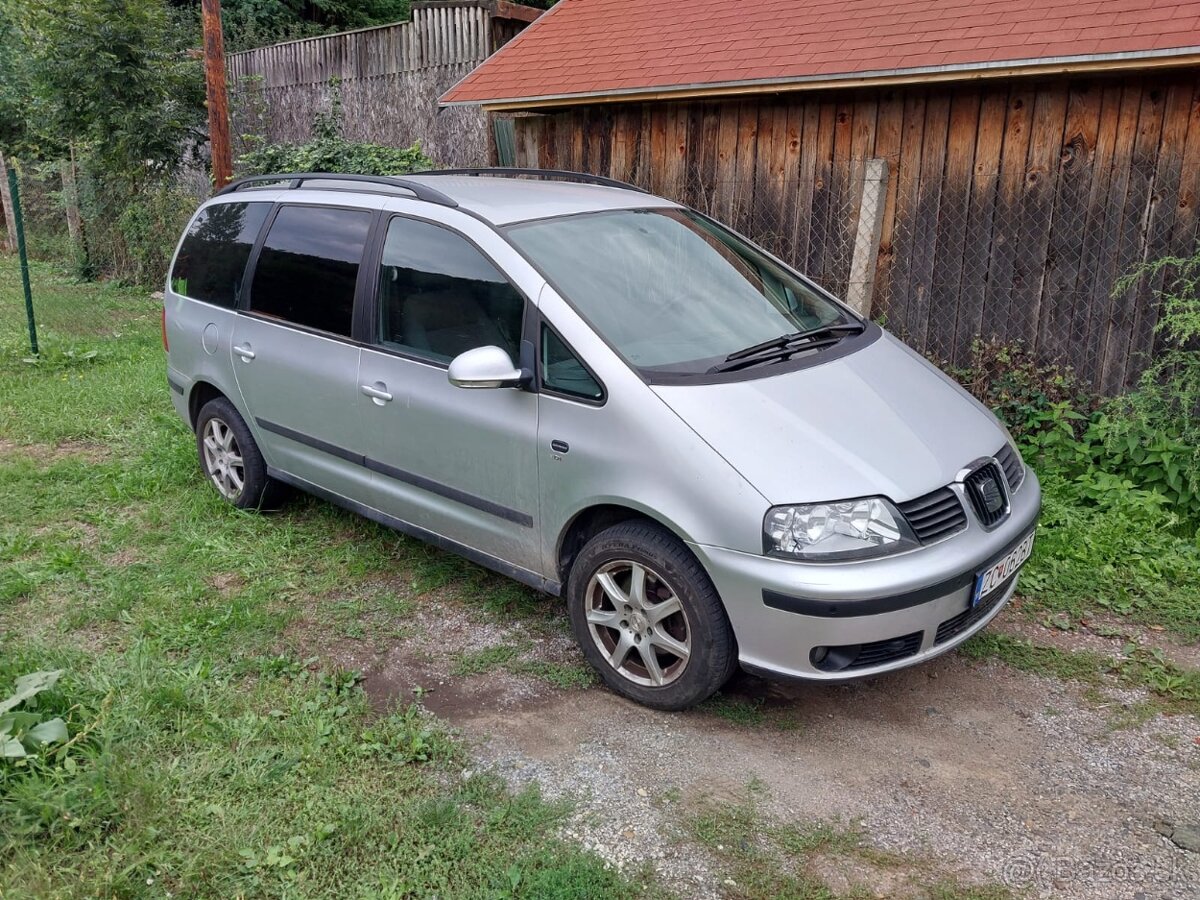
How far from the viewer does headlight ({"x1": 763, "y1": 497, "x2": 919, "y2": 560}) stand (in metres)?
3.18

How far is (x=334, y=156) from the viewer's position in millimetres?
10922

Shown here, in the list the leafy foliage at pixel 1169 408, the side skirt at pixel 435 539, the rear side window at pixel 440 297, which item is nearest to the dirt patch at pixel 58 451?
the side skirt at pixel 435 539

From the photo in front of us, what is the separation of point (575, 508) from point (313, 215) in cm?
221

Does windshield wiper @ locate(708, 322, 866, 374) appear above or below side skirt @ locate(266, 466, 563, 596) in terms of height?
above

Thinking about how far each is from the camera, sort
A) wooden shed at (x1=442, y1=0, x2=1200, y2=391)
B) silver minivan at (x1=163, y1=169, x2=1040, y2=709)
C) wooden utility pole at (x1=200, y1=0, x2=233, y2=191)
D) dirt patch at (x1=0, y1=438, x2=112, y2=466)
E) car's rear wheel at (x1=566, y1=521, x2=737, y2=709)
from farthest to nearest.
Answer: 1. wooden utility pole at (x1=200, y1=0, x2=233, y2=191)
2. dirt patch at (x1=0, y1=438, x2=112, y2=466)
3. wooden shed at (x1=442, y1=0, x2=1200, y2=391)
4. car's rear wheel at (x1=566, y1=521, x2=737, y2=709)
5. silver minivan at (x1=163, y1=169, x2=1040, y2=709)

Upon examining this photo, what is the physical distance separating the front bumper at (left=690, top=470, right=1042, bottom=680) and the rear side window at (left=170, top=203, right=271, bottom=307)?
3213 millimetres

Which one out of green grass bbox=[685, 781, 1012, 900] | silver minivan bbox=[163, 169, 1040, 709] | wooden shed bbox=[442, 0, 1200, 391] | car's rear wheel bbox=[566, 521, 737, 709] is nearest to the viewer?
green grass bbox=[685, 781, 1012, 900]

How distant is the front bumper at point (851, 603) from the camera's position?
124 inches

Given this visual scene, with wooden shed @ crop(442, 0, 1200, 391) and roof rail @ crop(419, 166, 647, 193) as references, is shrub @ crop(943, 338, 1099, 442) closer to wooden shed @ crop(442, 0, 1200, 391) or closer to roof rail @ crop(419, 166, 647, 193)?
wooden shed @ crop(442, 0, 1200, 391)

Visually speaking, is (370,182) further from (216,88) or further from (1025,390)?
(216,88)

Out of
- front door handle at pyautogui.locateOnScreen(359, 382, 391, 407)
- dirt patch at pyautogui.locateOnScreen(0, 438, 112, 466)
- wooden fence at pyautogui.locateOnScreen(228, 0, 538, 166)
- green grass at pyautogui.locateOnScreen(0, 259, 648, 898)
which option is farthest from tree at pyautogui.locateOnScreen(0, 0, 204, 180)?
front door handle at pyautogui.locateOnScreen(359, 382, 391, 407)

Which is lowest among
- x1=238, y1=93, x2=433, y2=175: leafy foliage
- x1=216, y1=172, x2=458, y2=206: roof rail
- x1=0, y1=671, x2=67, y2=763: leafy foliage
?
x1=0, y1=671, x2=67, y2=763: leafy foliage

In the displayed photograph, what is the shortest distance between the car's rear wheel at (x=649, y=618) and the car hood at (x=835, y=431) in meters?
0.44

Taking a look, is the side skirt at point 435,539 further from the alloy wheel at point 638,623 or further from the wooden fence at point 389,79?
the wooden fence at point 389,79
